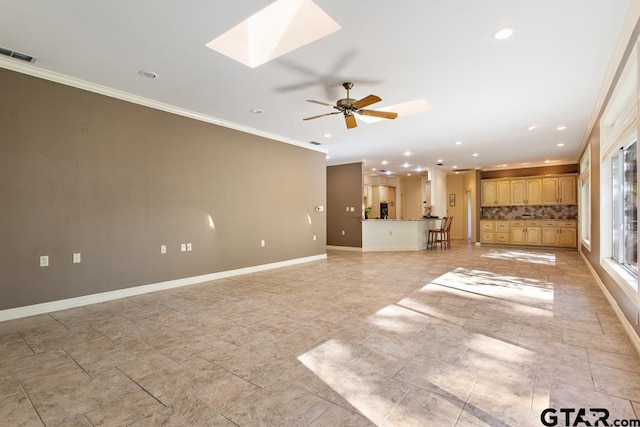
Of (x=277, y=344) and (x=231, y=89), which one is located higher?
(x=231, y=89)

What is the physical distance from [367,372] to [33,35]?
13.6ft

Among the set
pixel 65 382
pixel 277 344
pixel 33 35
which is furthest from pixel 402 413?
pixel 33 35

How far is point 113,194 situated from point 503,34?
190 inches

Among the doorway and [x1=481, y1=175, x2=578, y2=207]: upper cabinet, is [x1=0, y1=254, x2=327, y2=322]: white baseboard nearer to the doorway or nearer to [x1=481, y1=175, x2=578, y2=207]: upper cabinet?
[x1=481, y1=175, x2=578, y2=207]: upper cabinet

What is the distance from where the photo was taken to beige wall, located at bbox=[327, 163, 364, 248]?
916cm

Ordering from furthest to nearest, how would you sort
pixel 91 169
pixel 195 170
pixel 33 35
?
pixel 195 170 < pixel 91 169 < pixel 33 35

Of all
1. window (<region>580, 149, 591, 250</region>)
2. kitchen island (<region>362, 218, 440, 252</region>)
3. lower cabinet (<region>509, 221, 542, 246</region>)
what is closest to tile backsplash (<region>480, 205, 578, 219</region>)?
lower cabinet (<region>509, 221, 542, 246</region>)

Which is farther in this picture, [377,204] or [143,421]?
[377,204]

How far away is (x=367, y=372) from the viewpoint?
211cm

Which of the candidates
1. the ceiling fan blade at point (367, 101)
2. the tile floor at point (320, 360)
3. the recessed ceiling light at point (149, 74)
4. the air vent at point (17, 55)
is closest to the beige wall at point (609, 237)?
the tile floor at point (320, 360)

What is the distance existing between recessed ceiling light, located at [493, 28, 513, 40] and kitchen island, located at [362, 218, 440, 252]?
6528 mm

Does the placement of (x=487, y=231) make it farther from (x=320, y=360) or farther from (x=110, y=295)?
(x=110, y=295)

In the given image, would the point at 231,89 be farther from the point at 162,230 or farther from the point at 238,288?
the point at 238,288

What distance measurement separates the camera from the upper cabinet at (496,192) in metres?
10.2
